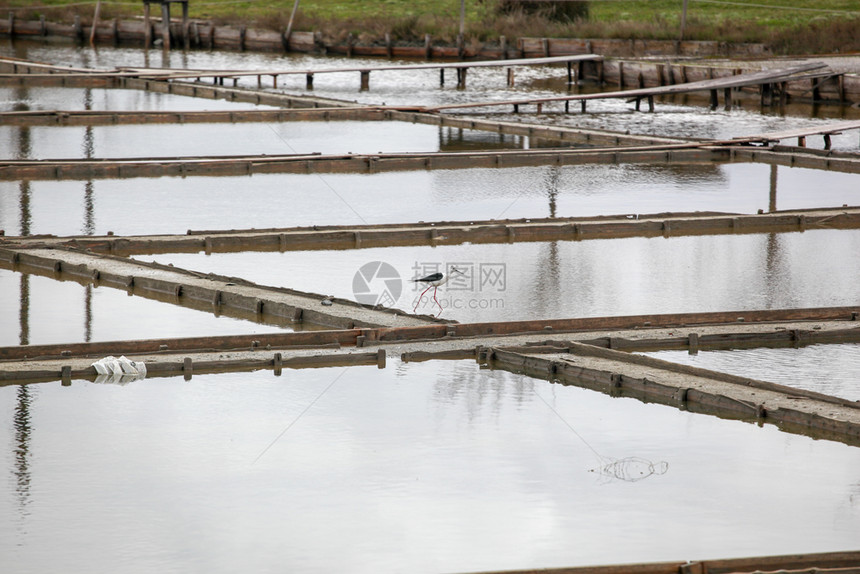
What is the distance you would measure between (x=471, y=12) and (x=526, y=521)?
1224 inches

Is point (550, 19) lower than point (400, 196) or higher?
higher

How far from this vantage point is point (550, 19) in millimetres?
31453

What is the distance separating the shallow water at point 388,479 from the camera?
5121mm

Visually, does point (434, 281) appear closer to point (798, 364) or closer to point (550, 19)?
point (798, 364)

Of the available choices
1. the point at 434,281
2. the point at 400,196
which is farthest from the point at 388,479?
the point at 400,196

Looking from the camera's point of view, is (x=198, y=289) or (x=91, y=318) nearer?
(x=91, y=318)

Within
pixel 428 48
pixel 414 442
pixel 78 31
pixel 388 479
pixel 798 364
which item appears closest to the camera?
pixel 388 479

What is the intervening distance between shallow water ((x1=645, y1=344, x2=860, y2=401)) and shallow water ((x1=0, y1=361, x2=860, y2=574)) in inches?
31.8

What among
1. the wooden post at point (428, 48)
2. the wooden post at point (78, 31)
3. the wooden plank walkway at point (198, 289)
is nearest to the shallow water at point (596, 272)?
the wooden plank walkway at point (198, 289)

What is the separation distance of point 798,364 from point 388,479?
3033 millimetres

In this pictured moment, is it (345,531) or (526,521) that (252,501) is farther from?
(526,521)

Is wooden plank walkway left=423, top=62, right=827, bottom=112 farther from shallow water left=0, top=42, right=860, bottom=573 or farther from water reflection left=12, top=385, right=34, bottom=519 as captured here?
water reflection left=12, top=385, right=34, bottom=519

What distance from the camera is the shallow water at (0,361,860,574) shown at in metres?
5.12

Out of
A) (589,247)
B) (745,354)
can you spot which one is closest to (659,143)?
(589,247)
